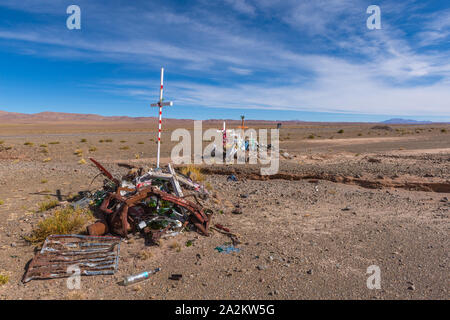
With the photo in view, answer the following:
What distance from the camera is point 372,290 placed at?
4.40 metres

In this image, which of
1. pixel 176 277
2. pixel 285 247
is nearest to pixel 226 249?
pixel 285 247

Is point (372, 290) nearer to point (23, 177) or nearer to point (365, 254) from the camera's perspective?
point (365, 254)

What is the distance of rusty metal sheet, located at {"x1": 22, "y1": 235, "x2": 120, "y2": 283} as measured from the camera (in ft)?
15.4

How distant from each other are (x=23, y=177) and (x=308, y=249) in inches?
413

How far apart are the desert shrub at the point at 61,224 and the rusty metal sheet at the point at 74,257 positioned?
0.63 ft

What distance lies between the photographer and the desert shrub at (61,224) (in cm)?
580

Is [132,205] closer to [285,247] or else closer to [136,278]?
[136,278]

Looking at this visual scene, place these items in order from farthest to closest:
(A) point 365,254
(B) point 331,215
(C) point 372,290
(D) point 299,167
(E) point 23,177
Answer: (D) point 299,167 < (E) point 23,177 < (B) point 331,215 < (A) point 365,254 < (C) point 372,290

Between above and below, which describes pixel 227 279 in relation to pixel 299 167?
below

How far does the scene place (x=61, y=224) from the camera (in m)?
5.89

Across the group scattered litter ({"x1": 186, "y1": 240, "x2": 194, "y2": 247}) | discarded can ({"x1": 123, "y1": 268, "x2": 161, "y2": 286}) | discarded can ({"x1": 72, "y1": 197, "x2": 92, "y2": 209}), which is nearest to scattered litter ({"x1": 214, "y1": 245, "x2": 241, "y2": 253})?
scattered litter ({"x1": 186, "y1": 240, "x2": 194, "y2": 247})

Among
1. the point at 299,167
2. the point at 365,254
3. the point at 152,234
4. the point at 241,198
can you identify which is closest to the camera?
the point at 365,254

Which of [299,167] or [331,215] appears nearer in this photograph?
[331,215]

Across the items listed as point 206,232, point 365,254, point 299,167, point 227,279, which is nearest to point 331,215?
point 365,254
